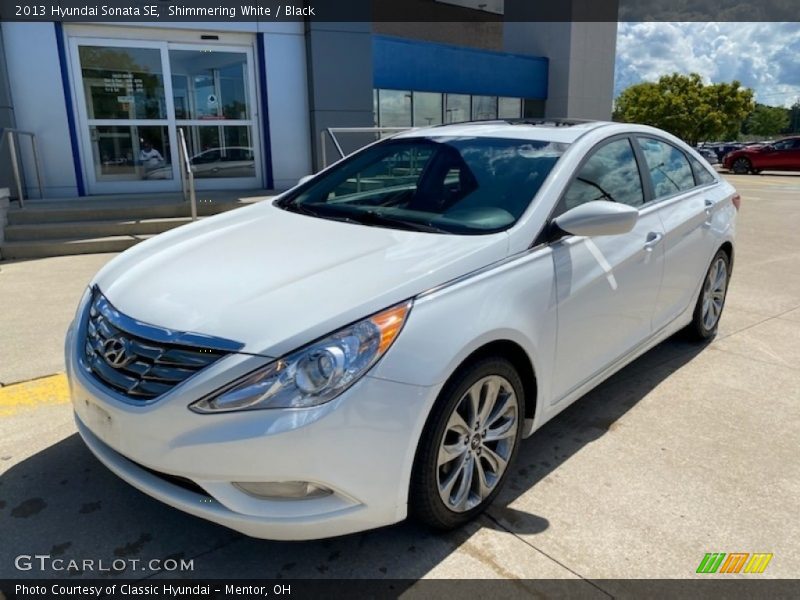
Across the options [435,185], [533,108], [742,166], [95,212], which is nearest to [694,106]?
[742,166]

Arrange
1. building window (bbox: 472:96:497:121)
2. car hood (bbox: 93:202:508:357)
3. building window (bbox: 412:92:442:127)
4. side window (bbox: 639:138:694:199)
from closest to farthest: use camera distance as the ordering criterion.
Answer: car hood (bbox: 93:202:508:357) → side window (bbox: 639:138:694:199) → building window (bbox: 412:92:442:127) → building window (bbox: 472:96:497:121)

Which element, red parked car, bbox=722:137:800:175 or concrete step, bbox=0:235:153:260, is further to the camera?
red parked car, bbox=722:137:800:175

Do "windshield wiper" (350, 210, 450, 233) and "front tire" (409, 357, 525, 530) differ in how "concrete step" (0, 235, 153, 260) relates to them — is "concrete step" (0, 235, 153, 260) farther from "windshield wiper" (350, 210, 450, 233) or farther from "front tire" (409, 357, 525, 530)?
"front tire" (409, 357, 525, 530)

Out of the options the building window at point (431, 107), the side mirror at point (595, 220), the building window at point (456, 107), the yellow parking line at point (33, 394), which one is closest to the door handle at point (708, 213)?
the side mirror at point (595, 220)

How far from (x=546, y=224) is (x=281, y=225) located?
1.32 m

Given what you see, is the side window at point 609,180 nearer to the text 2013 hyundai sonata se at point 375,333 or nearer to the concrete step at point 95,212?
the text 2013 hyundai sonata se at point 375,333

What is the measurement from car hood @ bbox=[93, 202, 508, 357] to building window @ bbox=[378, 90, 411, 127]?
14.1m

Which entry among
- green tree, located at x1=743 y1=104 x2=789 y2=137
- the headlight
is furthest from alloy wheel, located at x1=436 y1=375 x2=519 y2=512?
green tree, located at x1=743 y1=104 x2=789 y2=137

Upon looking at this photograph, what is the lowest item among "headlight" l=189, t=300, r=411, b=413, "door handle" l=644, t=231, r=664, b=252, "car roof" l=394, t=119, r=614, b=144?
"headlight" l=189, t=300, r=411, b=413

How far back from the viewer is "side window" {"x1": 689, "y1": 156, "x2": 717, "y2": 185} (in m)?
4.55

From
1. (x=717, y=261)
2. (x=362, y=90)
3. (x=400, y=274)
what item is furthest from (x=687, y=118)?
(x=400, y=274)

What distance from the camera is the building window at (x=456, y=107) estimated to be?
18391mm

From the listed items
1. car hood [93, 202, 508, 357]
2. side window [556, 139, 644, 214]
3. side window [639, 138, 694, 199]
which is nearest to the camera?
car hood [93, 202, 508, 357]

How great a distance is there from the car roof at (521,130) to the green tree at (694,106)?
45663mm
